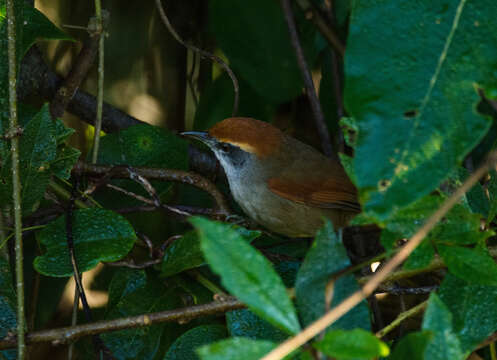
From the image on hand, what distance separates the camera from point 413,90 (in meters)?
1.08

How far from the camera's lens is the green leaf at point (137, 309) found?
1.93m

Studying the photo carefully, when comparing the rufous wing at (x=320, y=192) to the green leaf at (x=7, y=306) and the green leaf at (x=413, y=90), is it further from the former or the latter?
the green leaf at (x=413, y=90)

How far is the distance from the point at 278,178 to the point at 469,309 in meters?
1.81

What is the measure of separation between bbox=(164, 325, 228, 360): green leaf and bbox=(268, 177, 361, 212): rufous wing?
1.32 m

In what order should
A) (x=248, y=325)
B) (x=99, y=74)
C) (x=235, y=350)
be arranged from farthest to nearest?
(x=99, y=74) < (x=248, y=325) < (x=235, y=350)

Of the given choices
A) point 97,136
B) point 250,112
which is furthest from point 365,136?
point 250,112

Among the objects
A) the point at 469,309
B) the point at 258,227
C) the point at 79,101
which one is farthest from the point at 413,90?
the point at 79,101

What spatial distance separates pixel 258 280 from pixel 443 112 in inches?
16.7

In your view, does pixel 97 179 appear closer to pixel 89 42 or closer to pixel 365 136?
pixel 89 42

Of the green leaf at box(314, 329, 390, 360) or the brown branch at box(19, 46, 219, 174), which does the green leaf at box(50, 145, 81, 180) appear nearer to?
the brown branch at box(19, 46, 219, 174)

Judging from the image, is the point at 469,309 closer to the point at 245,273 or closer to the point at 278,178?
the point at 245,273

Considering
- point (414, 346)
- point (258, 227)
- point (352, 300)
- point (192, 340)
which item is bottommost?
point (258, 227)

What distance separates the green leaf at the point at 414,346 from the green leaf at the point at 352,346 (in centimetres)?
14

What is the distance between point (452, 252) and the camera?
121 centimetres
